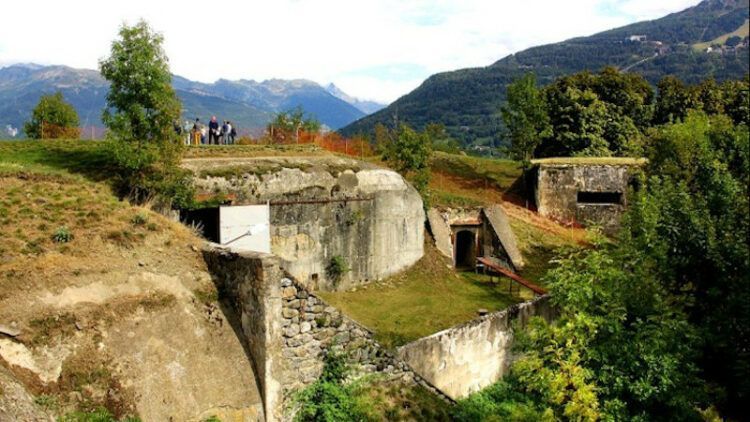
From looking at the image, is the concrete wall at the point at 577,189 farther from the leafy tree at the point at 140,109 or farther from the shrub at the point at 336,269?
the leafy tree at the point at 140,109

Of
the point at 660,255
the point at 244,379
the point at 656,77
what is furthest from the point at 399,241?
the point at 656,77

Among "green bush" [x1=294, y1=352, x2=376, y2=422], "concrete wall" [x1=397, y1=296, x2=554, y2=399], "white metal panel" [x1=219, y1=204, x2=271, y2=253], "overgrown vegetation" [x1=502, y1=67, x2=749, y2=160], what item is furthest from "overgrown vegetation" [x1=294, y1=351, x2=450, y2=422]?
"overgrown vegetation" [x1=502, y1=67, x2=749, y2=160]

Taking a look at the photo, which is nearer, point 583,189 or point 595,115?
point 583,189

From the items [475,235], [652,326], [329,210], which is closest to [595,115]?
[475,235]

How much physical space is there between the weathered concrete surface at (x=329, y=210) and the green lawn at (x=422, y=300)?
0.69 meters

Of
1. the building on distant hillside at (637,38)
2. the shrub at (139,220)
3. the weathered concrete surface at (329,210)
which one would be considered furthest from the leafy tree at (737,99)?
the building on distant hillside at (637,38)

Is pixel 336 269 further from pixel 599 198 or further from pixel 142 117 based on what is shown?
pixel 599 198

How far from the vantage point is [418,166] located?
28.6 metres

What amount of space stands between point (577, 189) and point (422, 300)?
18.2 metres

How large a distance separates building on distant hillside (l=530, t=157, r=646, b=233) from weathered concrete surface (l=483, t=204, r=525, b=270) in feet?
22.7

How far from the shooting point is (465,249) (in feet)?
99.4

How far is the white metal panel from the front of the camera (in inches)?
684

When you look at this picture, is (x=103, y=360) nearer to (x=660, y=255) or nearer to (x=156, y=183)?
(x=156, y=183)

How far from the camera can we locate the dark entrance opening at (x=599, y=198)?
118 ft
